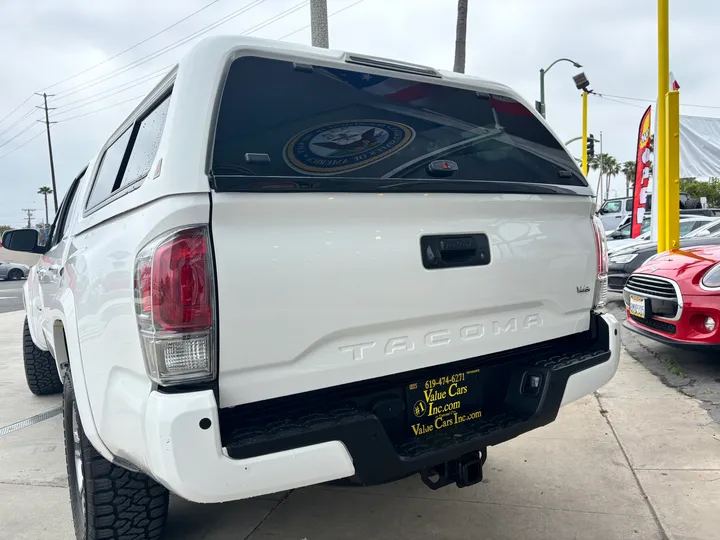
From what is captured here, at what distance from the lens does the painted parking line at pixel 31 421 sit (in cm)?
455

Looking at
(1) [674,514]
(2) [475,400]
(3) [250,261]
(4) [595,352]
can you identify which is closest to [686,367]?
(1) [674,514]

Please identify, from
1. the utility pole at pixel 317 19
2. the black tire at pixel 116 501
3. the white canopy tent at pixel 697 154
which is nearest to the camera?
the black tire at pixel 116 501

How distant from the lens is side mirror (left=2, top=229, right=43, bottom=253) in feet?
13.9

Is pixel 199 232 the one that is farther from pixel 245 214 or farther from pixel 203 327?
pixel 203 327

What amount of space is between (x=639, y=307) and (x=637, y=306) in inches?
1.6

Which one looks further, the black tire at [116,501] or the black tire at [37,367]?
the black tire at [37,367]

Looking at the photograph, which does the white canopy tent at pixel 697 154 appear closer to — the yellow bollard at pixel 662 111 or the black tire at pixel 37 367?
the yellow bollard at pixel 662 111

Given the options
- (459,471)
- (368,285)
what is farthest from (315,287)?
(459,471)

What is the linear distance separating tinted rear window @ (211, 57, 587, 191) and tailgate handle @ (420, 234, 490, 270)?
20cm

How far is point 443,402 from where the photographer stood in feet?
7.80

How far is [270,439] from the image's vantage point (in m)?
1.84

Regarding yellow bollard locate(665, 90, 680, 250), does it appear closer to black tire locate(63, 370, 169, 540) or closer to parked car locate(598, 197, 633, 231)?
black tire locate(63, 370, 169, 540)

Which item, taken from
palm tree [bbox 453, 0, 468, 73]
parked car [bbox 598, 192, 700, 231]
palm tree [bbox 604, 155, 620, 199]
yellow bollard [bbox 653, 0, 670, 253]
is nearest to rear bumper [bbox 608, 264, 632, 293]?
yellow bollard [bbox 653, 0, 670, 253]

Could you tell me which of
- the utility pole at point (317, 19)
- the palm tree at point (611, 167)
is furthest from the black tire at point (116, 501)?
the palm tree at point (611, 167)
